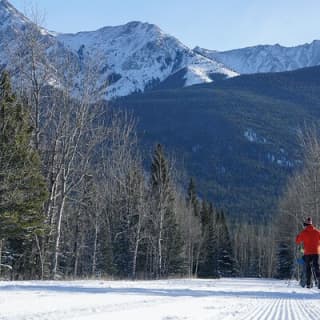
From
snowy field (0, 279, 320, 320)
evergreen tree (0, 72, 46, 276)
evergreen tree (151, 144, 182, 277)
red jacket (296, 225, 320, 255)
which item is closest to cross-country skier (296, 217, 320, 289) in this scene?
red jacket (296, 225, 320, 255)

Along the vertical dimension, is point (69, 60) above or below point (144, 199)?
above

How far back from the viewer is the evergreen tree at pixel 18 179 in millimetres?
25797

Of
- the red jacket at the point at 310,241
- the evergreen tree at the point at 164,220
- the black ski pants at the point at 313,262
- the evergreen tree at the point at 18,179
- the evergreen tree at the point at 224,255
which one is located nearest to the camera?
the red jacket at the point at 310,241

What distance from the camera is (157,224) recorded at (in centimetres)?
4769

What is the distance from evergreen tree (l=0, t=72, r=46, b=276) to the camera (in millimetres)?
25797

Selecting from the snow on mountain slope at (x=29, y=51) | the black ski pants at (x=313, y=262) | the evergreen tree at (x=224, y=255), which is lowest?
the black ski pants at (x=313, y=262)

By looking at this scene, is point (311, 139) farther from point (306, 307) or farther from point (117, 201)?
point (306, 307)

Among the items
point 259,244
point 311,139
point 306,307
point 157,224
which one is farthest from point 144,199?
point 259,244

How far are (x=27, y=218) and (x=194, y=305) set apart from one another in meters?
16.4

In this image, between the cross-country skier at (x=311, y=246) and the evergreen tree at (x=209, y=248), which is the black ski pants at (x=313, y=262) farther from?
the evergreen tree at (x=209, y=248)

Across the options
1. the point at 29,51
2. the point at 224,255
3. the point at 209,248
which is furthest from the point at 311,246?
the point at 224,255

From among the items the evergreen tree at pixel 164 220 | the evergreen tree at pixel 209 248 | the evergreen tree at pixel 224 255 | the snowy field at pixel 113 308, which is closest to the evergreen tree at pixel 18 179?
the snowy field at pixel 113 308

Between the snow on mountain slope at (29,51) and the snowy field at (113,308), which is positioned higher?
the snow on mountain slope at (29,51)

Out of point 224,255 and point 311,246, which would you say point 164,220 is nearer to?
point 311,246
